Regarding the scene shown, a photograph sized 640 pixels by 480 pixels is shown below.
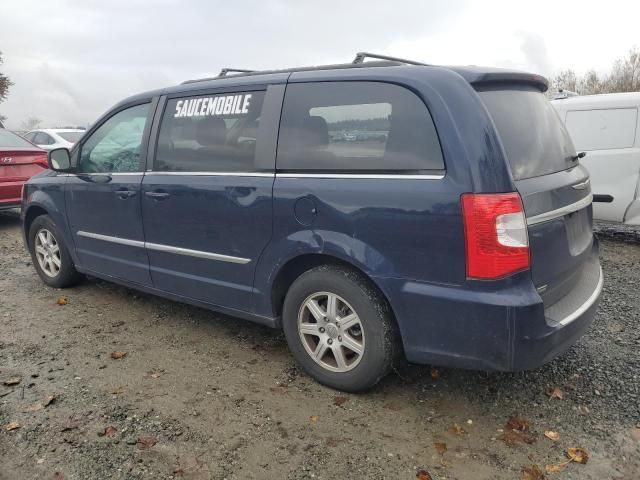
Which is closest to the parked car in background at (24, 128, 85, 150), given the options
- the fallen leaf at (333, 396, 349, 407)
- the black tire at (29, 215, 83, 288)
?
the black tire at (29, 215, 83, 288)

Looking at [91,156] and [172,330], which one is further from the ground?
[91,156]

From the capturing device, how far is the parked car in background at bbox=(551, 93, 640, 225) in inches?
252

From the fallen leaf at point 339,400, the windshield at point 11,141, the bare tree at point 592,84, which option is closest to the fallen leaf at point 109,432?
the fallen leaf at point 339,400

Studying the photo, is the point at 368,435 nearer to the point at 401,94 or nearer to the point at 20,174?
the point at 401,94

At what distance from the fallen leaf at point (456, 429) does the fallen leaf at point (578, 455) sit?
1.67 feet

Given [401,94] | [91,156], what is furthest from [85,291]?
[401,94]

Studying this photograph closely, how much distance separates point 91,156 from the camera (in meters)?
4.47

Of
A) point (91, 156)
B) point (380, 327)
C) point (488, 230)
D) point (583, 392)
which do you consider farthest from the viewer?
point (91, 156)

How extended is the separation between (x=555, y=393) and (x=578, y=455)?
0.56 metres

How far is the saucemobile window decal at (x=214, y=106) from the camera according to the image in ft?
11.1

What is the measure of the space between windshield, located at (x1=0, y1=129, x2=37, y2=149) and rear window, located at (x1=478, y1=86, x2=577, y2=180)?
26.0 feet

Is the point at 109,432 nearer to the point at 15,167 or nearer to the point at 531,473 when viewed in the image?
the point at 531,473

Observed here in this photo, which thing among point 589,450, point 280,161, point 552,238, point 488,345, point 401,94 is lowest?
point 589,450

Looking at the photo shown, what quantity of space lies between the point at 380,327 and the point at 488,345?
22.5 inches
